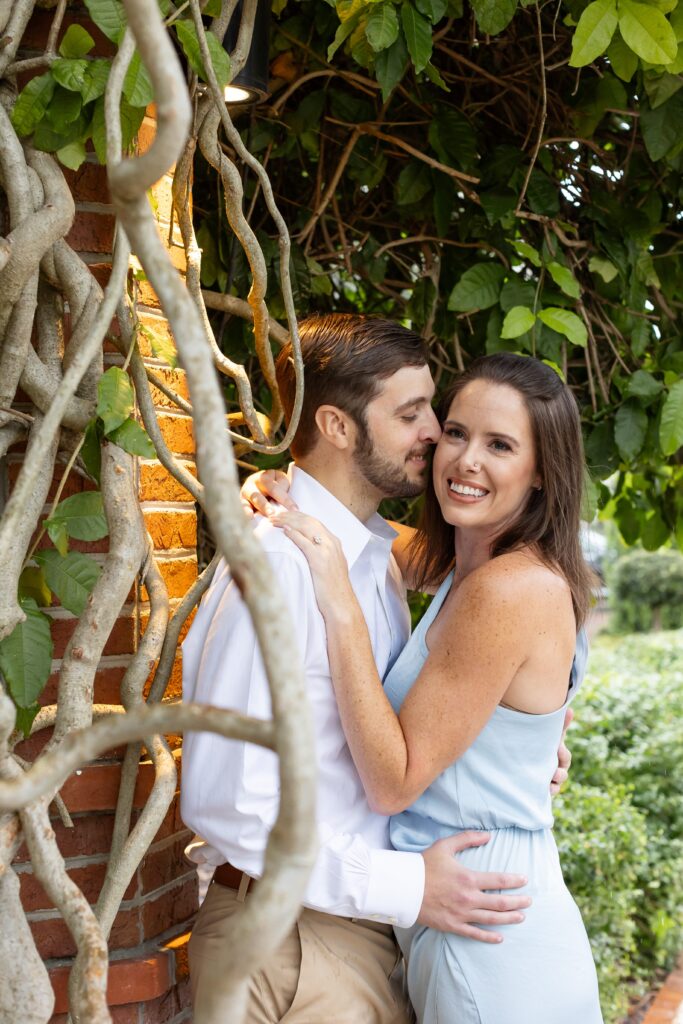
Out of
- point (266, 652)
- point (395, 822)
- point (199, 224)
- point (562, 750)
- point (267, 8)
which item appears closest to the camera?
point (266, 652)

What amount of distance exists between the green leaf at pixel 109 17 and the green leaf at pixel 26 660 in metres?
0.85

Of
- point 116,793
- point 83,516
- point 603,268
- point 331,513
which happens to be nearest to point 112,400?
point 83,516

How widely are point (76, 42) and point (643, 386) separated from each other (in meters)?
1.74

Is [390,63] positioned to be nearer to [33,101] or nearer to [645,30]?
[645,30]

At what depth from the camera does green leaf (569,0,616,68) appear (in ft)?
5.64

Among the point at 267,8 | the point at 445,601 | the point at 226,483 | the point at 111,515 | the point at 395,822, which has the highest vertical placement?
the point at 267,8

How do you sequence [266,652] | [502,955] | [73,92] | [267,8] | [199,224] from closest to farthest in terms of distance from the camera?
[266,652]
[73,92]
[502,955]
[267,8]
[199,224]

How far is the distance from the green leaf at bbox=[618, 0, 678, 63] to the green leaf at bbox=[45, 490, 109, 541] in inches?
46.6

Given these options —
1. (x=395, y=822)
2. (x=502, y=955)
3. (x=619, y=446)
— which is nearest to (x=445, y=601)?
(x=395, y=822)

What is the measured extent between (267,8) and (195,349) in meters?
1.64

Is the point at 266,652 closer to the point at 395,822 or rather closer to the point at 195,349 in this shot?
the point at 195,349

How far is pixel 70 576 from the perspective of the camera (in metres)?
1.59

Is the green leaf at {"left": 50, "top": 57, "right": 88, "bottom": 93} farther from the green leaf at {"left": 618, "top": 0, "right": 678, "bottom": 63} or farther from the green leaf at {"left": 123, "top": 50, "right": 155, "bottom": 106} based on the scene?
the green leaf at {"left": 618, "top": 0, "right": 678, "bottom": 63}

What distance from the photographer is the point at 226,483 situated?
28.7 inches
